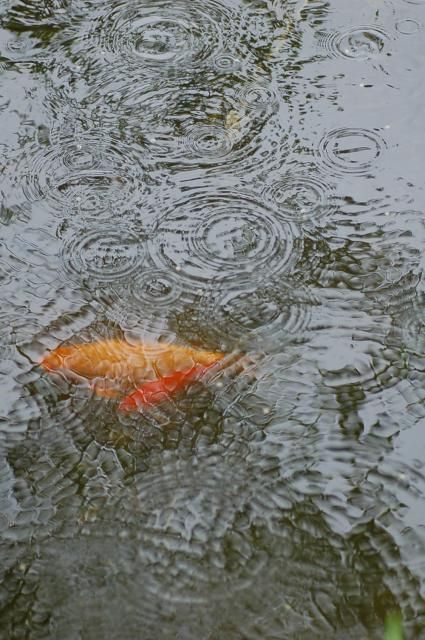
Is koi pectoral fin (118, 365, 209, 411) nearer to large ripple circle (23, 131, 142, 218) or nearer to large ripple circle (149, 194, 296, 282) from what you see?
large ripple circle (149, 194, 296, 282)

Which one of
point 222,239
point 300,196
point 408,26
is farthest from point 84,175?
point 408,26

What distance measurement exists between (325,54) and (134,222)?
4.02ft

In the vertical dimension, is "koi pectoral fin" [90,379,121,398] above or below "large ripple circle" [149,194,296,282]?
below

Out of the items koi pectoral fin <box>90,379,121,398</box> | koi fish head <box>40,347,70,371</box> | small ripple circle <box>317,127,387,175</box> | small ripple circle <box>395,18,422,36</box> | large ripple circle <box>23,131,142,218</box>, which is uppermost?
small ripple circle <box>395,18,422,36</box>

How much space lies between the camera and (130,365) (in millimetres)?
2852

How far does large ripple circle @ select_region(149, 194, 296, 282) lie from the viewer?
307 centimetres

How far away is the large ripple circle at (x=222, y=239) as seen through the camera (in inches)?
121

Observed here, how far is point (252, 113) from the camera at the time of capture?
11.7 ft

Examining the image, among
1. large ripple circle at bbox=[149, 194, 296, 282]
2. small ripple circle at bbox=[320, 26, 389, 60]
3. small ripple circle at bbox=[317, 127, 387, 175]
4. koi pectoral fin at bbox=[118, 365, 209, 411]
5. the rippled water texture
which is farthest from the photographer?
small ripple circle at bbox=[320, 26, 389, 60]

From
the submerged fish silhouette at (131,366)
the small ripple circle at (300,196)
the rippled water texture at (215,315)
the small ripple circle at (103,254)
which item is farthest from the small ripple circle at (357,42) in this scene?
the submerged fish silhouette at (131,366)

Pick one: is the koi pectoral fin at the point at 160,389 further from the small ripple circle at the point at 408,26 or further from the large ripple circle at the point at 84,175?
the small ripple circle at the point at 408,26

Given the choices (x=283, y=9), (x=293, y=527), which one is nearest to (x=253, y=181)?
(x=283, y=9)

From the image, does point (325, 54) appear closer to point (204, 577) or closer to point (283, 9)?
point (283, 9)

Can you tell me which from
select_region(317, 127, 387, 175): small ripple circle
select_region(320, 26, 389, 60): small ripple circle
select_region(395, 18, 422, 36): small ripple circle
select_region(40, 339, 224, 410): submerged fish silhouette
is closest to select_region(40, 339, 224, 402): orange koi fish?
select_region(40, 339, 224, 410): submerged fish silhouette
